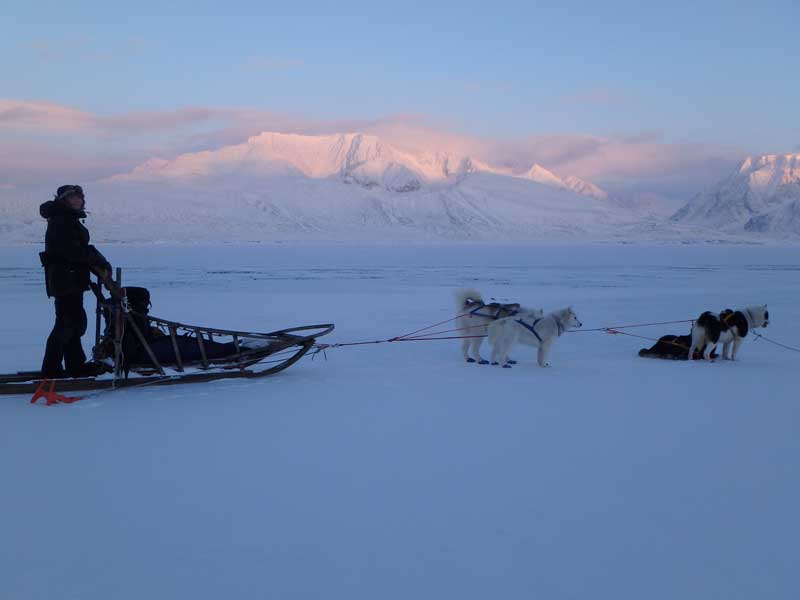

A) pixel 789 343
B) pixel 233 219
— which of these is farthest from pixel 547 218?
Answer: pixel 789 343

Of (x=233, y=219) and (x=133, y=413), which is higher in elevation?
(x=233, y=219)

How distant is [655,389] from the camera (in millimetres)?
5512

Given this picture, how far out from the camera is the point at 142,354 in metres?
5.26

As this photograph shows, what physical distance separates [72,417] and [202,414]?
2.73 ft

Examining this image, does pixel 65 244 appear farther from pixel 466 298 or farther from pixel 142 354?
pixel 466 298

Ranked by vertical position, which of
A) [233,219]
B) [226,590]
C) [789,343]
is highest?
[233,219]

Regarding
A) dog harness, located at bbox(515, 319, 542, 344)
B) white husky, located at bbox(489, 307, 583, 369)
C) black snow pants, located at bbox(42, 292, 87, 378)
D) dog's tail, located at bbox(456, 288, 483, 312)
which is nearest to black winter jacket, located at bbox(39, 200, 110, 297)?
black snow pants, located at bbox(42, 292, 87, 378)

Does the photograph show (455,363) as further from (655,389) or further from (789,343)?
(789,343)

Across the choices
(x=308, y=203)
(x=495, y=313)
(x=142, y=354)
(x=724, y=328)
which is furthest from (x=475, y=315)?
(x=308, y=203)

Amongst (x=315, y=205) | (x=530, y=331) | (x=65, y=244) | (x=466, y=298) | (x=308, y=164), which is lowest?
(x=530, y=331)

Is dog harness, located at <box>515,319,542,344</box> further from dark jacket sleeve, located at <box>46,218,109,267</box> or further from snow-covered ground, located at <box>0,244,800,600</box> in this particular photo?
dark jacket sleeve, located at <box>46,218,109,267</box>

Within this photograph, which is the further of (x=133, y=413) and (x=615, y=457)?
(x=133, y=413)

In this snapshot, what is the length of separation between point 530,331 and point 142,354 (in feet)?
11.5

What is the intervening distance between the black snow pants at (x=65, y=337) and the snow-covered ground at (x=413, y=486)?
364mm
